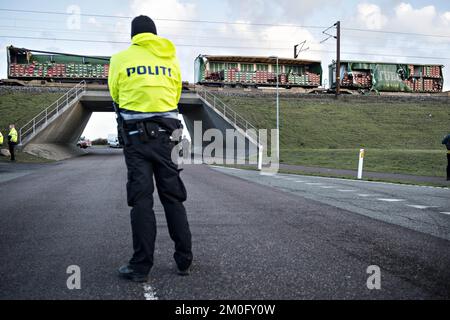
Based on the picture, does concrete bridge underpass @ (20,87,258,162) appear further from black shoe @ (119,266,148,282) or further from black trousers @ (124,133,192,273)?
black shoe @ (119,266,148,282)

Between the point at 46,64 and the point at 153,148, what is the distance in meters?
41.6

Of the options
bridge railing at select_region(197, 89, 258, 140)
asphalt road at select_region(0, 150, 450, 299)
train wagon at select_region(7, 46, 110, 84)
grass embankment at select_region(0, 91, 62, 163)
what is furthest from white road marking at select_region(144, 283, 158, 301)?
train wagon at select_region(7, 46, 110, 84)

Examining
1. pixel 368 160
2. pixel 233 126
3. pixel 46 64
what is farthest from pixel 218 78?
pixel 368 160

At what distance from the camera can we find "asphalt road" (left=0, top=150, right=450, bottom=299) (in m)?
3.44

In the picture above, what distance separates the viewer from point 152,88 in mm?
3857

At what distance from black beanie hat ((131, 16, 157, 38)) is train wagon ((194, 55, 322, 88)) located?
39979 millimetres

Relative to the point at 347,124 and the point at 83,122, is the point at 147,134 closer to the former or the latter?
the point at 347,124

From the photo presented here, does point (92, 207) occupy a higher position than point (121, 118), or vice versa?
point (121, 118)

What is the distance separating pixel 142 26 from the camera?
405 centimetres

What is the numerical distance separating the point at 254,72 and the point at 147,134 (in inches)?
1693

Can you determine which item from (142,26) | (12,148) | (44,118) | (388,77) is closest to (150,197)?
(142,26)

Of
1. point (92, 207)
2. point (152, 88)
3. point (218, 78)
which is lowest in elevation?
point (92, 207)

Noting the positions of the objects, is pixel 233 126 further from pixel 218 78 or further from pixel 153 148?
pixel 153 148

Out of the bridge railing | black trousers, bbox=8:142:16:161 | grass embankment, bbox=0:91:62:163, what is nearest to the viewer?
black trousers, bbox=8:142:16:161
